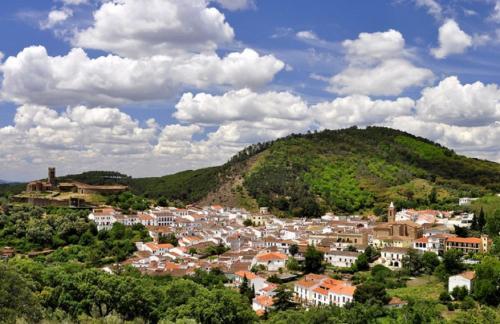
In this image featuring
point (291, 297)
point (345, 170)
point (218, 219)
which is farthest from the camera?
point (345, 170)

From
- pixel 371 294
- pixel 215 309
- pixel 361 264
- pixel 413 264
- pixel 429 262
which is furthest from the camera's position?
pixel 361 264

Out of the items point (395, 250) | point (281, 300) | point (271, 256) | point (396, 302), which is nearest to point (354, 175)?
point (395, 250)

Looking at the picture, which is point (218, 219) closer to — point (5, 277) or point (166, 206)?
point (166, 206)

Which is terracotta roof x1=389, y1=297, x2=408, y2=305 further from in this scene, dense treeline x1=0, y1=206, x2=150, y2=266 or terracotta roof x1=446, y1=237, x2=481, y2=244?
dense treeline x1=0, y1=206, x2=150, y2=266

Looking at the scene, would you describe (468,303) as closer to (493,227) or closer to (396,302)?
(396,302)

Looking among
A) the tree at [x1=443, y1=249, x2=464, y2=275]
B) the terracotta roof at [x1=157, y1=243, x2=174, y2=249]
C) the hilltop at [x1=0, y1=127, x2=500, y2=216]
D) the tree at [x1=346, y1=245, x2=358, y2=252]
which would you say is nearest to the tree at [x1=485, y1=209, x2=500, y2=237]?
the tree at [x1=443, y1=249, x2=464, y2=275]

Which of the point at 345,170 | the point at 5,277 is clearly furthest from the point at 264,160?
the point at 5,277
